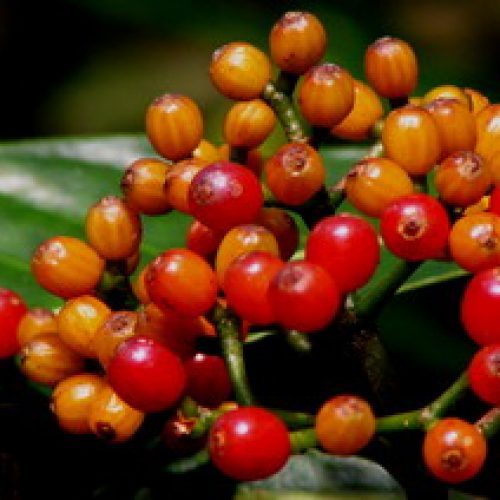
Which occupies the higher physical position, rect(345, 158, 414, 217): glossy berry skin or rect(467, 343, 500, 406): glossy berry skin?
rect(345, 158, 414, 217): glossy berry skin

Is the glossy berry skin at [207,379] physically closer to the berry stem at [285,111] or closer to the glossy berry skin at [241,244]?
the glossy berry skin at [241,244]

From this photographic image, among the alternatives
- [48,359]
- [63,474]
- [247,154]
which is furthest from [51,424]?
[247,154]

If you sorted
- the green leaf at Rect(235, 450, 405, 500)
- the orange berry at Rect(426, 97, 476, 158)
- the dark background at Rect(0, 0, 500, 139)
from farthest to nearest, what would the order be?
the dark background at Rect(0, 0, 500, 139)
the green leaf at Rect(235, 450, 405, 500)
the orange berry at Rect(426, 97, 476, 158)

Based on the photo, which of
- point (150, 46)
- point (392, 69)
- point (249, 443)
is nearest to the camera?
point (249, 443)

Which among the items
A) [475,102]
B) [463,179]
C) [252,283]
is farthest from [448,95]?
[252,283]

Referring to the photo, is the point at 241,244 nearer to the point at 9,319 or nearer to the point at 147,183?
the point at 147,183

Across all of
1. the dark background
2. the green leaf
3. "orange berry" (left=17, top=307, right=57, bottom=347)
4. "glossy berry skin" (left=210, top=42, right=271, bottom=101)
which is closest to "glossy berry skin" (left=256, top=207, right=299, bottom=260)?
"glossy berry skin" (left=210, top=42, right=271, bottom=101)

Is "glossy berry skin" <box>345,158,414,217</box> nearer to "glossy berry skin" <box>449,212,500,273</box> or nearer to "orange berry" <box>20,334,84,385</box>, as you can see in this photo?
"glossy berry skin" <box>449,212,500,273</box>

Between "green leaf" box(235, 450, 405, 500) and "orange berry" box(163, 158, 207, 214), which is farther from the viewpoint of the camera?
"green leaf" box(235, 450, 405, 500)
